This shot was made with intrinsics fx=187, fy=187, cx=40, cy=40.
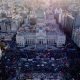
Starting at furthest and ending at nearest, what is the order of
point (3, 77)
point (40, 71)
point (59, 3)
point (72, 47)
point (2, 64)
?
point (59, 3), point (72, 47), point (2, 64), point (40, 71), point (3, 77)

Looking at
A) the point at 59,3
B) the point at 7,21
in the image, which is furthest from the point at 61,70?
the point at 59,3

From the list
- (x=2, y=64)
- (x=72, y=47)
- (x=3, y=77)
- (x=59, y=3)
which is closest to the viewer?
(x=3, y=77)

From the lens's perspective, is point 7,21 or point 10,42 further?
point 7,21

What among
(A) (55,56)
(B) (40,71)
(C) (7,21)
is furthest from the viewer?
(C) (7,21)

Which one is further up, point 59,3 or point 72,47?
point 59,3

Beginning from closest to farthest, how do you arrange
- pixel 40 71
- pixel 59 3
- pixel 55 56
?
pixel 40 71 → pixel 55 56 → pixel 59 3

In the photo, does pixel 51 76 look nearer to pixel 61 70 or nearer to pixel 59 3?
pixel 61 70

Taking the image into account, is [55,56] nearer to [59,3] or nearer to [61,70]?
[61,70]

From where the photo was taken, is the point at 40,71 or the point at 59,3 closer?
the point at 40,71

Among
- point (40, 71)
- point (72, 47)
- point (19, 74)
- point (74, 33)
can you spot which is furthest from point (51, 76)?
point (74, 33)
